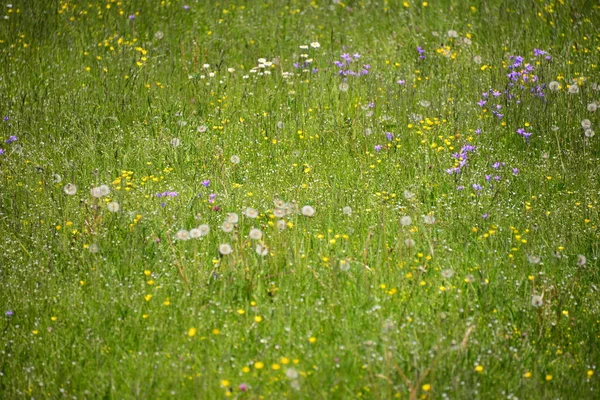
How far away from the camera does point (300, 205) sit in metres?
4.32

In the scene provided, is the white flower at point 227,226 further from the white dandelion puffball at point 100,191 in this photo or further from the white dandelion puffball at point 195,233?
the white dandelion puffball at point 100,191

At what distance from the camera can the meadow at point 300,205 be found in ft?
10.2

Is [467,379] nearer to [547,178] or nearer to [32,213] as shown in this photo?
[547,178]

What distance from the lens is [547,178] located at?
4.52m

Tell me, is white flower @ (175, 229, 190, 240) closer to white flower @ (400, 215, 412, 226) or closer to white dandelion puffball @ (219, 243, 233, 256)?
white dandelion puffball @ (219, 243, 233, 256)

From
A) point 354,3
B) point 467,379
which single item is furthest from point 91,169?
point 354,3

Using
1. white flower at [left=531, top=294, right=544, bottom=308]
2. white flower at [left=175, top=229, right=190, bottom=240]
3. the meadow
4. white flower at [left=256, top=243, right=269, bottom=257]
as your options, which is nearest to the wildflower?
the meadow

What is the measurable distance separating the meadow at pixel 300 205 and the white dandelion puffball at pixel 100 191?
0.03 meters

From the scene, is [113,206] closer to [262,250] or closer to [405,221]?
[262,250]

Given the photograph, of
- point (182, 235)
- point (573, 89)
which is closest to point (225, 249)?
point (182, 235)

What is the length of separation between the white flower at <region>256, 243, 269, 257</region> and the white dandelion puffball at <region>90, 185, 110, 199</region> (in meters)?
1.02

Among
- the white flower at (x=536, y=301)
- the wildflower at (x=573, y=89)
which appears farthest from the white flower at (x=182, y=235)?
the wildflower at (x=573, y=89)

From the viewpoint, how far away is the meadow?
10.2 ft

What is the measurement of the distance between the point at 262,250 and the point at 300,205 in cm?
69
